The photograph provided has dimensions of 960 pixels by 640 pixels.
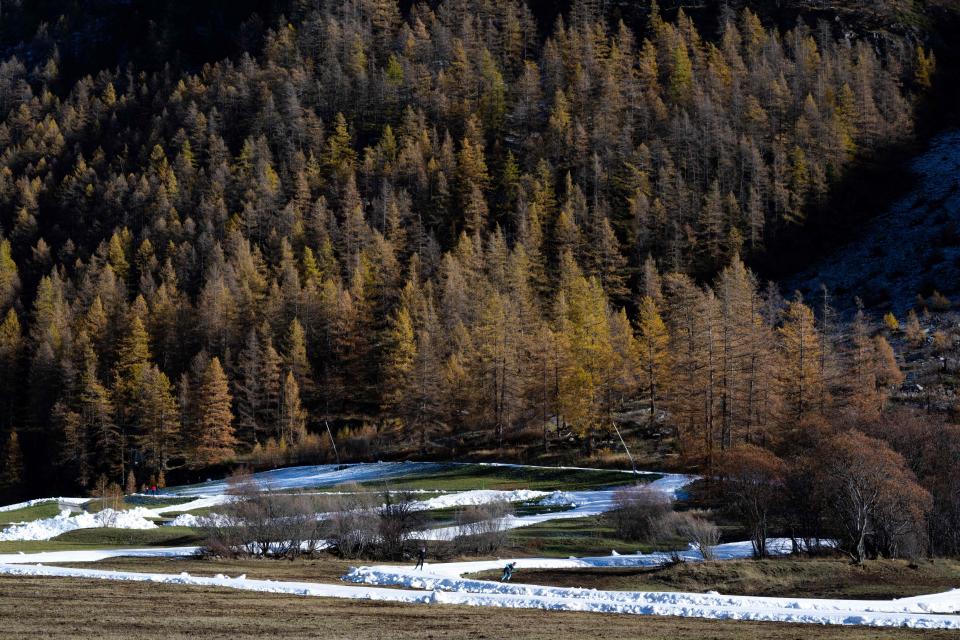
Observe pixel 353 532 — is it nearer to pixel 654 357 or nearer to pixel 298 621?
pixel 298 621

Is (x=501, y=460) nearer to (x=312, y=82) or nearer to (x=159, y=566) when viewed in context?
(x=159, y=566)

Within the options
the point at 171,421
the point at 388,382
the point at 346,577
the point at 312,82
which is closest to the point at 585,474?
the point at 388,382

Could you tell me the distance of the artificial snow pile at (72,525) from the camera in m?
50.6

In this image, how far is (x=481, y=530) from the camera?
141 ft

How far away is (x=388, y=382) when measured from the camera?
280 feet

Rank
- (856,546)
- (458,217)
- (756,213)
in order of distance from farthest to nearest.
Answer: (458,217), (756,213), (856,546)

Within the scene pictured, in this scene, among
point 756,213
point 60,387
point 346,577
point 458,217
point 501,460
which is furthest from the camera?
point 458,217

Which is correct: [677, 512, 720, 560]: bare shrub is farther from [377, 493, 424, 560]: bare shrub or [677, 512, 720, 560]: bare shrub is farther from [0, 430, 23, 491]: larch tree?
[0, 430, 23, 491]: larch tree

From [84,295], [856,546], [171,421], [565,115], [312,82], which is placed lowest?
[856,546]

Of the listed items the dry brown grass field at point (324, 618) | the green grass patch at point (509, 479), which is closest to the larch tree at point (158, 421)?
the green grass patch at point (509, 479)

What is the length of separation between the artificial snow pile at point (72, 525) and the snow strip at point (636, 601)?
1820cm

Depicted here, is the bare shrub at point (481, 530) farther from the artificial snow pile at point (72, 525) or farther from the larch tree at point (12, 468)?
the larch tree at point (12, 468)

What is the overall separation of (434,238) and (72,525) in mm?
70080

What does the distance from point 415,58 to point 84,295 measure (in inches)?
2715
